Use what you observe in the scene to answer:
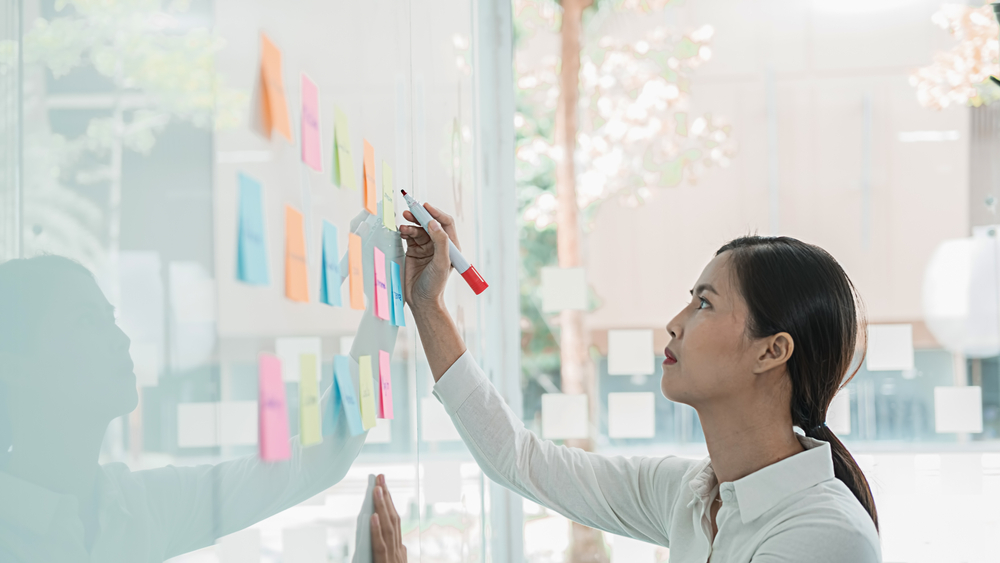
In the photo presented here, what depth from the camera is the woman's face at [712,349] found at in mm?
945

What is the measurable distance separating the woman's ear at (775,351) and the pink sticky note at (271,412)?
680 millimetres

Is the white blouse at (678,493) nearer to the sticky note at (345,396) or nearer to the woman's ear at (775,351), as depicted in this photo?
the woman's ear at (775,351)

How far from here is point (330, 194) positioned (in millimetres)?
532

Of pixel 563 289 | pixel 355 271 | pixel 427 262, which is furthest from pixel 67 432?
pixel 563 289

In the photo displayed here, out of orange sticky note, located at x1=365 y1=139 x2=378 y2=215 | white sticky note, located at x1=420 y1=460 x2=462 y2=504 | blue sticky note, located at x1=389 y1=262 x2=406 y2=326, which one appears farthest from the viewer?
white sticky note, located at x1=420 y1=460 x2=462 y2=504

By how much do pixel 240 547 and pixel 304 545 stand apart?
13cm

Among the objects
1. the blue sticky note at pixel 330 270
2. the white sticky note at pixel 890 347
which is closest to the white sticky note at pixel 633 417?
the white sticky note at pixel 890 347

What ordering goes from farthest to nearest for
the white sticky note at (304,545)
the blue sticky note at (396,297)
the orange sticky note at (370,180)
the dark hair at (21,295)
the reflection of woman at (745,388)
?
the reflection of woman at (745,388) → the blue sticky note at (396,297) → the orange sticky note at (370,180) → the white sticky note at (304,545) → the dark hair at (21,295)

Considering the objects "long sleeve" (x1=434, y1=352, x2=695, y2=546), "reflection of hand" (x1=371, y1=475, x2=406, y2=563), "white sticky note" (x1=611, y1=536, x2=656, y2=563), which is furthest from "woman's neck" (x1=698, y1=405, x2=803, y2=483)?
"white sticky note" (x1=611, y1=536, x2=656, y2=563)

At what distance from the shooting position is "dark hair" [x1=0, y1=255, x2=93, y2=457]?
0.70 feet

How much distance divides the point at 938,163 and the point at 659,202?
2.09ft

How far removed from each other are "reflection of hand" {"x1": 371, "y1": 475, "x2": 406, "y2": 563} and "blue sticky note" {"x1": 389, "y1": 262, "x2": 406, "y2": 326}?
173 millimetres

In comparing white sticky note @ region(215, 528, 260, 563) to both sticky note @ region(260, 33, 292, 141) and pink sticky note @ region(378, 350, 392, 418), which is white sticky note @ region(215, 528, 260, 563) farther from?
pink sticky note @ region(378, 350, 392, 418)

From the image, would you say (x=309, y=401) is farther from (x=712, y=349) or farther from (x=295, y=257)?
(x=712, y=349)
